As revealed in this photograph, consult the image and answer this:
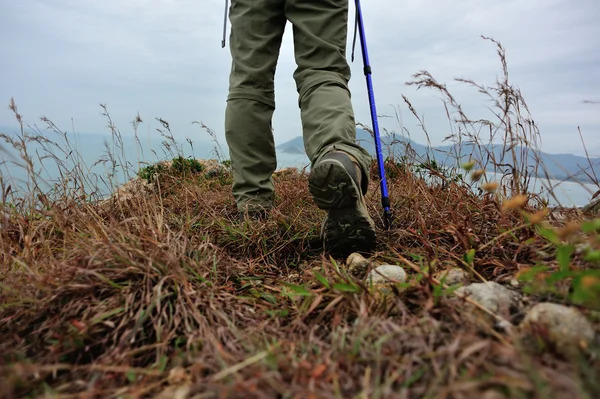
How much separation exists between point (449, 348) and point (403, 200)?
1770 millimetres

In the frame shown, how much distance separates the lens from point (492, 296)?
3.58ft

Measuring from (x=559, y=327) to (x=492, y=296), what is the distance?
194mm

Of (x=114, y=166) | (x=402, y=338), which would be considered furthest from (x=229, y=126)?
(x=402, y=338)

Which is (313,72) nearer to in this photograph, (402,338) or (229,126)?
(229,126)

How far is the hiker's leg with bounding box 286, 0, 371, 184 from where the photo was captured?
191 centimetres

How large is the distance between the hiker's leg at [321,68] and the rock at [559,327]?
1.05 meters

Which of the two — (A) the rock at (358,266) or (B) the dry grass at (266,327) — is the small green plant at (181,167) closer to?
(B) the dry grass at (266,327)

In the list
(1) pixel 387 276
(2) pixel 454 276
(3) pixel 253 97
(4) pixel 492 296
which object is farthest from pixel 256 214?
(4) pixel 492 296

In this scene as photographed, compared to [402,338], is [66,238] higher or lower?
higher

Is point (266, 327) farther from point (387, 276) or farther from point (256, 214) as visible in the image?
point (256, 214)

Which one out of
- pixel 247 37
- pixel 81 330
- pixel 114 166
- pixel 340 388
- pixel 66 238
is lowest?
pixel 340 388

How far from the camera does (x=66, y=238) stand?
1685 mm

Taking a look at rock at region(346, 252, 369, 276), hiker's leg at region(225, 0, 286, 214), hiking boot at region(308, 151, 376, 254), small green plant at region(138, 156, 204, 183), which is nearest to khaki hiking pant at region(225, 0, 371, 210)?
hiker's leg at region(225, 0, 286, 214)

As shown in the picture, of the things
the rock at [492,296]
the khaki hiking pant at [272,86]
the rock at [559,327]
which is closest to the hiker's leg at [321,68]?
the khaki hiking pant at [272,86]
